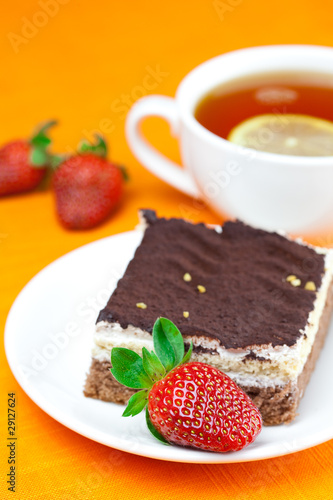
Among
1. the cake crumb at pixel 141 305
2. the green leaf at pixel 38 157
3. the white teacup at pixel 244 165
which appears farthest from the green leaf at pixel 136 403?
the green leaf at pixel 38 157

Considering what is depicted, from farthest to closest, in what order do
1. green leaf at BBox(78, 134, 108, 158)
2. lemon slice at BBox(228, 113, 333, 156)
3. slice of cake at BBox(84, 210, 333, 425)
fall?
green leaf at BBox(78, 134, 108, 158), lemon slice at BBox(228, 113, 333, 156), slice of cake at BBox(84, 210, 333, 425)

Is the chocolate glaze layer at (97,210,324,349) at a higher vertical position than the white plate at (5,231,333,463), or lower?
higher

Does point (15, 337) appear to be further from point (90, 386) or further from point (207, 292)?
point (207, 292)

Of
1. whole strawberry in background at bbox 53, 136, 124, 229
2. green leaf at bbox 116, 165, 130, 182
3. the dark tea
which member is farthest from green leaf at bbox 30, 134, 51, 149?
the dark tea

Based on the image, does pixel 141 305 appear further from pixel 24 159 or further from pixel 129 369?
pixel 24 159

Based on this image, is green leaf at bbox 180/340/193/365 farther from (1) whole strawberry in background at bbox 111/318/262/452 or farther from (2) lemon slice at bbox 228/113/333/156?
(2) lemon slice at bbox 228/113/333/156

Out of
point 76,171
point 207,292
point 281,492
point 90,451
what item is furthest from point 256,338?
point 76,171

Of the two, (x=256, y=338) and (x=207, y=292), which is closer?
(x=256, y=338)
